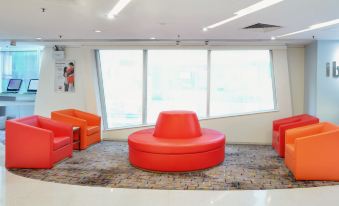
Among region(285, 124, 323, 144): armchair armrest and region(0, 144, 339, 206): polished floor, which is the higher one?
region(285, 124, 323, 144): armchair armrest

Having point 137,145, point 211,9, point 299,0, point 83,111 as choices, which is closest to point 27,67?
point 83,111

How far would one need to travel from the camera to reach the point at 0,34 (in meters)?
7.32

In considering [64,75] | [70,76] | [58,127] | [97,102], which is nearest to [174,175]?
[58,127]

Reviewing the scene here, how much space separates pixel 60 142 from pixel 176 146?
2.40m

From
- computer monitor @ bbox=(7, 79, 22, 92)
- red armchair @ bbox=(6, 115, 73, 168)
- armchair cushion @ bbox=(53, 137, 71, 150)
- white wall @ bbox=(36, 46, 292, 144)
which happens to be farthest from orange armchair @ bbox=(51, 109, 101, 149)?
computer monitor @ bbox=(7, 79, 22, 92)

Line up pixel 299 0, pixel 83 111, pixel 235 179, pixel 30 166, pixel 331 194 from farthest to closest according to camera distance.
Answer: pixel 83 111
pixel 30 166
pixel 235 179
pixel 331 194
pixel 299 0

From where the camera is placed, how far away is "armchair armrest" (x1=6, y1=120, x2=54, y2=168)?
554 centimetres

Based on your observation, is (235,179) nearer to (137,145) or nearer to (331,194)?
(331,194)

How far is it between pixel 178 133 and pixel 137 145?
89 centimetres

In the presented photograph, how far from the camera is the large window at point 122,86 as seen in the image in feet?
29.1

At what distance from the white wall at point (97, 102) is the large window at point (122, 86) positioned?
418 millimetres

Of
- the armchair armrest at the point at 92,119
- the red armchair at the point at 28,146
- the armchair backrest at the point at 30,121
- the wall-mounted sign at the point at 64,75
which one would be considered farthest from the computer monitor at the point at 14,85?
the red armchair at the point at 28,146

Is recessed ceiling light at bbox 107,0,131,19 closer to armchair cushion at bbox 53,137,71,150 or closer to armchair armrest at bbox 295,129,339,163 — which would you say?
armchair cushion at bbox 53,137,71,150

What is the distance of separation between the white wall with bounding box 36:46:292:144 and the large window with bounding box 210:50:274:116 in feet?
1.15
